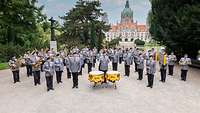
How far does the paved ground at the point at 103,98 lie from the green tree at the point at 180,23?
23.6ft

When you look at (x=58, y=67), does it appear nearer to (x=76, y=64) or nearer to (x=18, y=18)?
(x=76, y=64)

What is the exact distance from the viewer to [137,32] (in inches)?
7815

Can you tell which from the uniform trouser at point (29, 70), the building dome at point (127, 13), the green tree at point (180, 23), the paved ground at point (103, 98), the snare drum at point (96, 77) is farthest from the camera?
the building dome at point (127, 13)

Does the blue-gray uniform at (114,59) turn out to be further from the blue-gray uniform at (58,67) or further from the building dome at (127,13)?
the building dome at (127,13)

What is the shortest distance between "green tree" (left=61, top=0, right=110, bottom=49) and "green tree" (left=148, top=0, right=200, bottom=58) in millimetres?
31652

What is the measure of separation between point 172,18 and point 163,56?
Answer: 11.4m

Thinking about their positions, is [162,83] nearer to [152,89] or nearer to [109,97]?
[152,89]

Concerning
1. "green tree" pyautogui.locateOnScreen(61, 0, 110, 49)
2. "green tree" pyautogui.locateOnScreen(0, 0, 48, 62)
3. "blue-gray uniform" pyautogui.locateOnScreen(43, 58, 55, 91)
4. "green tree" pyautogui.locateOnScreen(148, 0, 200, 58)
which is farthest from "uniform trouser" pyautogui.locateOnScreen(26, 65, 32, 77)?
"green tree" pyautogui.locateOnScreen(61, 0, 110, 49)

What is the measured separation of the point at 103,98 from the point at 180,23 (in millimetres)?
15702

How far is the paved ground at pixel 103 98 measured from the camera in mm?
17266

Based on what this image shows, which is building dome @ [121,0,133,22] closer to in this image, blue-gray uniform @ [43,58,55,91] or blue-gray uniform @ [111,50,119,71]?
blue-gray uniform @ [111,50,119,71]

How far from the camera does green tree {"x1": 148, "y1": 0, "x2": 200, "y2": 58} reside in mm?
31172

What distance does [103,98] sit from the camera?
63.3ft

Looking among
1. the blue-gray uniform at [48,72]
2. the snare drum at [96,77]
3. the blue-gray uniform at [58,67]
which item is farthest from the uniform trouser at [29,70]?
the snare drum at [96,77]
